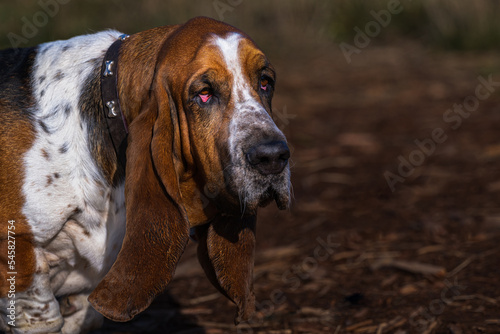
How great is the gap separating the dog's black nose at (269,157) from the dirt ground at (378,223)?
144 centimetres

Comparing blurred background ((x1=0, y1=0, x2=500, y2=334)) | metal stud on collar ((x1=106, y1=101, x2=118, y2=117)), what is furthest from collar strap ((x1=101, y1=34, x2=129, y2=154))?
blurred background ((x1=0, y1=0, x2=500, y2=334))

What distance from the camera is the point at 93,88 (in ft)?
10.4

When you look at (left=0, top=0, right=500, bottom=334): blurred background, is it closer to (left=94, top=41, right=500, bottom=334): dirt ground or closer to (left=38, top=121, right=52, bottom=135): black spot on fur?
(left=94, top=41, right=500, bottom=334): dirt ground

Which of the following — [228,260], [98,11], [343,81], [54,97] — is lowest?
[343,81]

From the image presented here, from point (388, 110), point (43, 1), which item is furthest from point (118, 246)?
point (43, 1)

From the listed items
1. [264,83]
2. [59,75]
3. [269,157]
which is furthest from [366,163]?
[269,157]

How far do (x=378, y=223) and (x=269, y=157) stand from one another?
9.26ft

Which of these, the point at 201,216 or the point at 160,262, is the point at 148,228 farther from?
the point at 201,216

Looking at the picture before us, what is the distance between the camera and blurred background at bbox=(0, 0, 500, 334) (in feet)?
13.6

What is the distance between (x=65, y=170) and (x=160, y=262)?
59 centimetres

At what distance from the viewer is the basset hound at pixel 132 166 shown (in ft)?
9.26

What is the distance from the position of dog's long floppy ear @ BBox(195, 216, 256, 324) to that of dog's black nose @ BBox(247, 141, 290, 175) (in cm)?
55

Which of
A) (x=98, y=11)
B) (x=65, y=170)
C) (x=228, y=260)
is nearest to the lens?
(x=65, y=170)

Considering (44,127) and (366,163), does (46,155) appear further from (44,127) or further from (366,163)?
(366,163)
